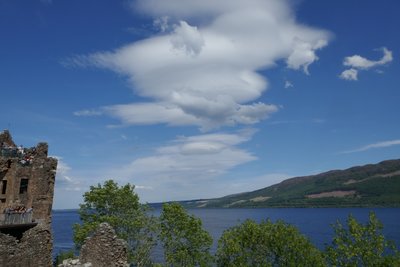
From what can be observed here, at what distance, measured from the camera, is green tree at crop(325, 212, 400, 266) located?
98.2 feet

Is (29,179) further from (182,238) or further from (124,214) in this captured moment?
(182,238)

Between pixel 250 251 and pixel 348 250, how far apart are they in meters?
8.99

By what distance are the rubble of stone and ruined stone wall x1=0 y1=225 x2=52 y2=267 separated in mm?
5075

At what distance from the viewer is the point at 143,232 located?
48031mm

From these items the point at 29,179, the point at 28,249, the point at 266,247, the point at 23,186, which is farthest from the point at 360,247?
the point at 23,186

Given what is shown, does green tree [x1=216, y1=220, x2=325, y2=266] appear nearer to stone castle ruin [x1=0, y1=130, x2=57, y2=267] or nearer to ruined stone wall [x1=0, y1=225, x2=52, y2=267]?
ruined stone wall [x1=0, y1=225, x2=52, y2=267]

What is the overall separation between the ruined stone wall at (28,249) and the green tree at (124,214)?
1930 cm

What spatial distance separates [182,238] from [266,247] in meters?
11.7

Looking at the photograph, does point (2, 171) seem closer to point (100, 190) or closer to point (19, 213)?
point (19, 213)

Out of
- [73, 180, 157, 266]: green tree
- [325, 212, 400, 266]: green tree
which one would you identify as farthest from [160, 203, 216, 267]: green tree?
[325, 212, 400, 266]: green tree

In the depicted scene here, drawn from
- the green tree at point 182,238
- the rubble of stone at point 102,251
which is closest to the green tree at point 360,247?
the green tree at point 182,238

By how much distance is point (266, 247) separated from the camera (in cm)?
3550

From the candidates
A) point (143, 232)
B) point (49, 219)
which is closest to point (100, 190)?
point (143, 232)

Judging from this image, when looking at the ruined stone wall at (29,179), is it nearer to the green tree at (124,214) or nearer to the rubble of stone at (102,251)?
the green tree at (124,214)
